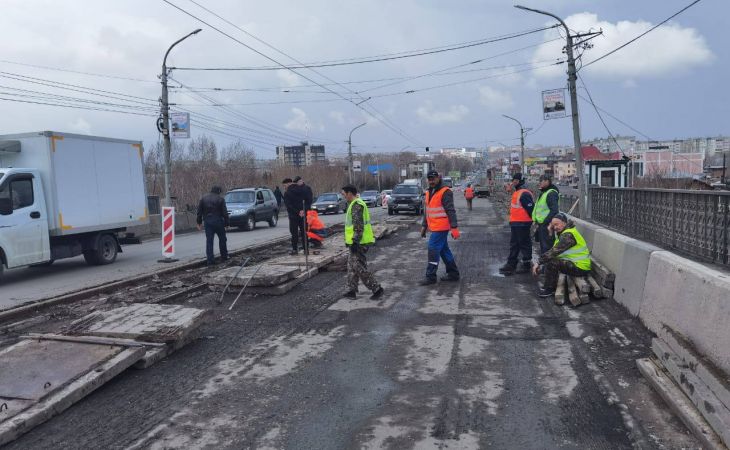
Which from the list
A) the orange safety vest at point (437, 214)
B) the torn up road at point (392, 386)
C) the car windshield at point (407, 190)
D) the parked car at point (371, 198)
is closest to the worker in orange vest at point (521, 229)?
the orange safety vest at point (437, 214)

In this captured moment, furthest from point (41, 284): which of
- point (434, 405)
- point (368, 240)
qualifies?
point (434, 405)

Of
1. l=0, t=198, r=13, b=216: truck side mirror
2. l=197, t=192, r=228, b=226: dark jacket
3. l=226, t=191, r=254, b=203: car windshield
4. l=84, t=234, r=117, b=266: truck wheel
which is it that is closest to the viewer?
l=0, t=198, r=13, b=216: truck side mirror

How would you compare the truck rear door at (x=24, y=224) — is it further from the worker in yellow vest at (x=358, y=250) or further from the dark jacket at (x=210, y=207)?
the worker in yellow vest at (x=358, y=250)

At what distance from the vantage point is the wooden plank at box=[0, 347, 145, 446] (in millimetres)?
3963

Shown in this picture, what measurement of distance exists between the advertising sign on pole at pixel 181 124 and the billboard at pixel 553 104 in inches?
564

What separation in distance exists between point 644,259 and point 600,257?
2466 mm

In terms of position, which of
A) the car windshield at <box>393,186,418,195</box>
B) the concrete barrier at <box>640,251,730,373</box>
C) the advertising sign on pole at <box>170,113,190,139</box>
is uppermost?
the advertising sign on pole at <box>170,113,190,139</box>

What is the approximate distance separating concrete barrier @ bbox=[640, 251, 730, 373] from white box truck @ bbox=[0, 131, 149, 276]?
36.4 feet

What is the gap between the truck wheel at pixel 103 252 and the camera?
13.6 m

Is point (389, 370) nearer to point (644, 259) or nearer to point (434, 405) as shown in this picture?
point (434, 405)

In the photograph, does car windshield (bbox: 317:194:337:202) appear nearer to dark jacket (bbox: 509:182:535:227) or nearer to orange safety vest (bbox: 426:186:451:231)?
dark jacket (bbox: 509:182:535:227)

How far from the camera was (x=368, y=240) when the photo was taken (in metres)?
8.65

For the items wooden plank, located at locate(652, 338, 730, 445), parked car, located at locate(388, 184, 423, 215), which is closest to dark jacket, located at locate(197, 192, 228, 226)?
wooden plank, located at locate(652, 338, 730, 445)

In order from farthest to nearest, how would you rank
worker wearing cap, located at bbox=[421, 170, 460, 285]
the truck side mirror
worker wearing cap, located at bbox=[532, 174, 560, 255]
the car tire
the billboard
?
1. the car tire
2. the billboard
3. the truck side mirror
4. worker wearing cap, located at bbox=[532, 174, 560, 255]
5. worker wearing cap, located at bbox=[421, 170, 460, 285]
